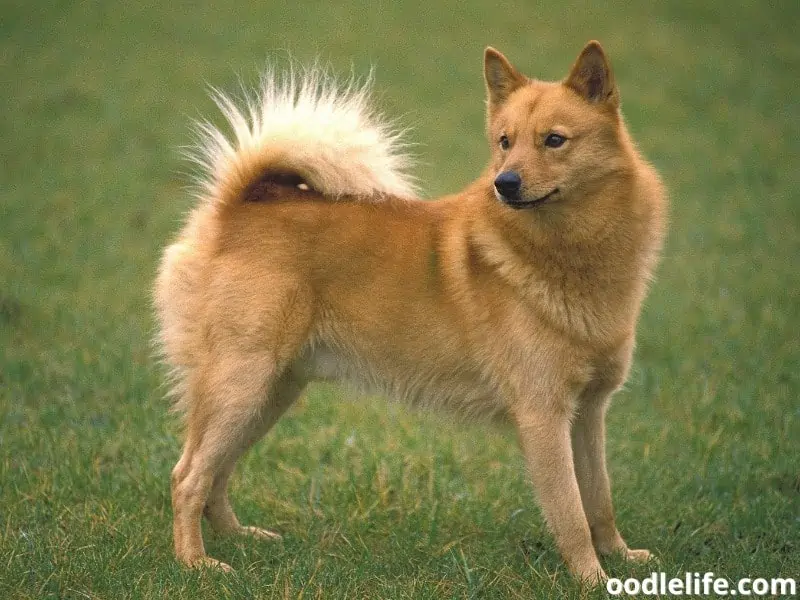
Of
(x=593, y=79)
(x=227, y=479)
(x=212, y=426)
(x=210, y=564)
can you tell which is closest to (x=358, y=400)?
(x=227, y=479)

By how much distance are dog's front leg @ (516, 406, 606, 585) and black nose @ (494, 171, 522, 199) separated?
2.62ft

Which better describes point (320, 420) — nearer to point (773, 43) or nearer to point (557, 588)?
point (557, 588)

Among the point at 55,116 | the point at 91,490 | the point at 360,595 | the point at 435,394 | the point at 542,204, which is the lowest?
the point at 55,116

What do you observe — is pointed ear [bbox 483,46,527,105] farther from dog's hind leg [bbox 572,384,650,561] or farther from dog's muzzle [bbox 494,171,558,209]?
dog's hind leg [bbox 572,384,650,561]

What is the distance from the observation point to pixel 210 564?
383 centimetres

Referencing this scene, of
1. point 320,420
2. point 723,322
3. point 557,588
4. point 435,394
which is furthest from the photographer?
point 723,322

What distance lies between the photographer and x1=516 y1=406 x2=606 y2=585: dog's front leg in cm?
381

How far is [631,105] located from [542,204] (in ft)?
34.8

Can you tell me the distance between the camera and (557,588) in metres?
3.61

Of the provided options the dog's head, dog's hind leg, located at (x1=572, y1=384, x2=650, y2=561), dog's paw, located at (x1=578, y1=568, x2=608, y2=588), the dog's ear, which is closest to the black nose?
the dog's head

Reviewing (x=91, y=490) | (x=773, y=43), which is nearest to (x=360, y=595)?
(x=91, y=490)

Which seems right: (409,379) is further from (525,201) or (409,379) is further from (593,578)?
(593,578)

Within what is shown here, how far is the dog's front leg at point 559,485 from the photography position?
381 cm

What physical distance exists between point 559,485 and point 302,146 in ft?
5.48
